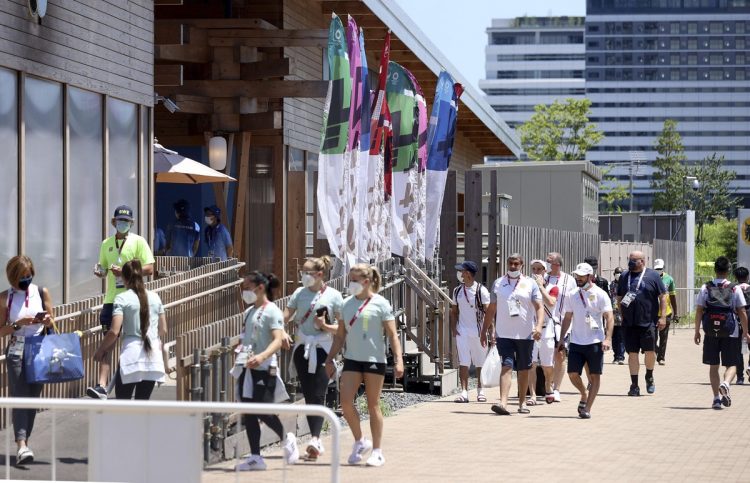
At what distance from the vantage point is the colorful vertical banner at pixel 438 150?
2067 centimetres

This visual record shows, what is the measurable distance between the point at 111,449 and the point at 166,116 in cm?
1673

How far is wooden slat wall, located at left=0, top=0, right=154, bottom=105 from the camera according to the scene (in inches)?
544

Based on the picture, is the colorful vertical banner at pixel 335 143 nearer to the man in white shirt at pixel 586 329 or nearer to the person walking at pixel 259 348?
the man in white shirt at pixel 586 329

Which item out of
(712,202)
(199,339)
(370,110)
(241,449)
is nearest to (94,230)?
(370,110)

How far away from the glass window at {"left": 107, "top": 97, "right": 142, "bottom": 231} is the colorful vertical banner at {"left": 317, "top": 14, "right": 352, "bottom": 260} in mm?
3094

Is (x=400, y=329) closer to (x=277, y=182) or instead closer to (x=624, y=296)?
(x=624, y=296)

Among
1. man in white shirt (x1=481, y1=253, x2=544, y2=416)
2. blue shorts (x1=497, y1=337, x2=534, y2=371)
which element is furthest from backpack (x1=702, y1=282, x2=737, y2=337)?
blue shorts (x1=497, y1=337, x2=534, y2=371)

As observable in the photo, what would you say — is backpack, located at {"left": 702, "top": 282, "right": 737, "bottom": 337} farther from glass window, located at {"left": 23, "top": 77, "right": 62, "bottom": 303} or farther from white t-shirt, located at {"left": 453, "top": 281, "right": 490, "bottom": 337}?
glass window, located at {"left": 23, "top": 77, "right": 62, "bottom": 303}

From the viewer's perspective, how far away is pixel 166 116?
77.9ft

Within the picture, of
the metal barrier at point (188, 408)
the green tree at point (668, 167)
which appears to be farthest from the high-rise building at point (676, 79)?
the metal barrier at point (188, 408)

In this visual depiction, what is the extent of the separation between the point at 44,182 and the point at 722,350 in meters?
8.27

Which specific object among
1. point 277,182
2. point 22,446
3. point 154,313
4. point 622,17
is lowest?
point 22,446

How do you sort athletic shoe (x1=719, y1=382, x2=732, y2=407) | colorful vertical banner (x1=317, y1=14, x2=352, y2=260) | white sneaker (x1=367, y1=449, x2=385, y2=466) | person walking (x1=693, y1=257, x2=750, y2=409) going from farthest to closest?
1. person walking (x1=693, y1=257, x2=750, y2=409)
2. athletic shoe (x1=719, y1=382, x2=732, y2=407)
3. colorful vertical banner (x1=317, y1=14, x2=352, y2=260)
4. white sneaker (x1=367, y1=449, x2=385, y2=466)

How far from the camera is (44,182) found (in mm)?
14695
